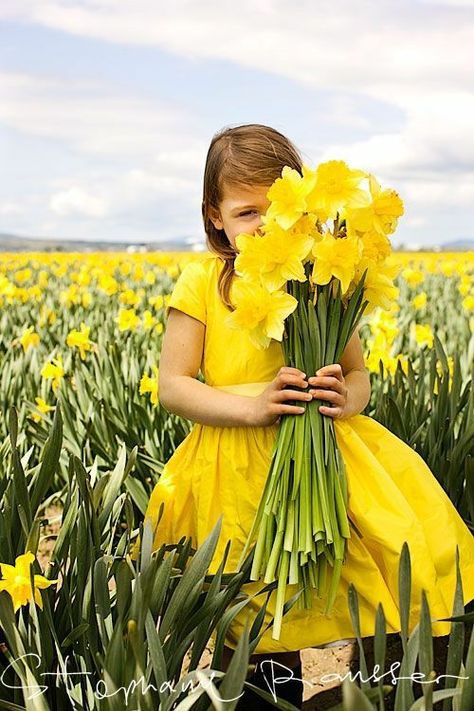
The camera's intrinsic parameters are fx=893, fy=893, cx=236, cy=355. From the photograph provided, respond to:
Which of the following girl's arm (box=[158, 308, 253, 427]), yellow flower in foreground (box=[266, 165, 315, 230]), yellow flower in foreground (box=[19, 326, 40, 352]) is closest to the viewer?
yellow flower in foreground (box=[266, 165, 315, 230])

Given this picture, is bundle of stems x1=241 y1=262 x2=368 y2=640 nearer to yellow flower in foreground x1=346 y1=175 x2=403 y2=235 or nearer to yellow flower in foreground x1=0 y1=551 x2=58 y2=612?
yellow flower in foreground x1=346 y1=175 x2=403 y2=235

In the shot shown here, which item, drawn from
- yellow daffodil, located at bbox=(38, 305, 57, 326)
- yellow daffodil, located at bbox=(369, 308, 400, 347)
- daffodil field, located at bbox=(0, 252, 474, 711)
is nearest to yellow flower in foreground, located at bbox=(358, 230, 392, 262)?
daffodil field, located at bbox=(0, 252, 474, 711)

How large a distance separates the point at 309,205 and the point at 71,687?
92 cm

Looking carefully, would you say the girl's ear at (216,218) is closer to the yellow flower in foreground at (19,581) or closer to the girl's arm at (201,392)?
the girl's arm at (201,392)

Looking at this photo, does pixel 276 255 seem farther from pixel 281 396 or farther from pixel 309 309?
pixel 281 396

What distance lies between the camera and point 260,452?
1.80 m

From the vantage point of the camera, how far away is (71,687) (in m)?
1.53

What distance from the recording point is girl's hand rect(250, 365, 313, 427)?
5.31 feet

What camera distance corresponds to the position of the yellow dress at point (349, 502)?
1685 mm

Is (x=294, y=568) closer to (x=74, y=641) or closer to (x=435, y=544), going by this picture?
(x=435, y=544)

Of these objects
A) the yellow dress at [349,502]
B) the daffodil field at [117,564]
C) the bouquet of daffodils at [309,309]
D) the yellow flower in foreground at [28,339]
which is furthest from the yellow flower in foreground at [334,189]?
the yellow flower in foreground at [28,339]

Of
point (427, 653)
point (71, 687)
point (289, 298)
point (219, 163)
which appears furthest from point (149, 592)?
point (219, 163)

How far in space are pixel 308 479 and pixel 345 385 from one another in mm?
254

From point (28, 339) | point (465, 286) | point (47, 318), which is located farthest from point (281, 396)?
point (465, 286)
